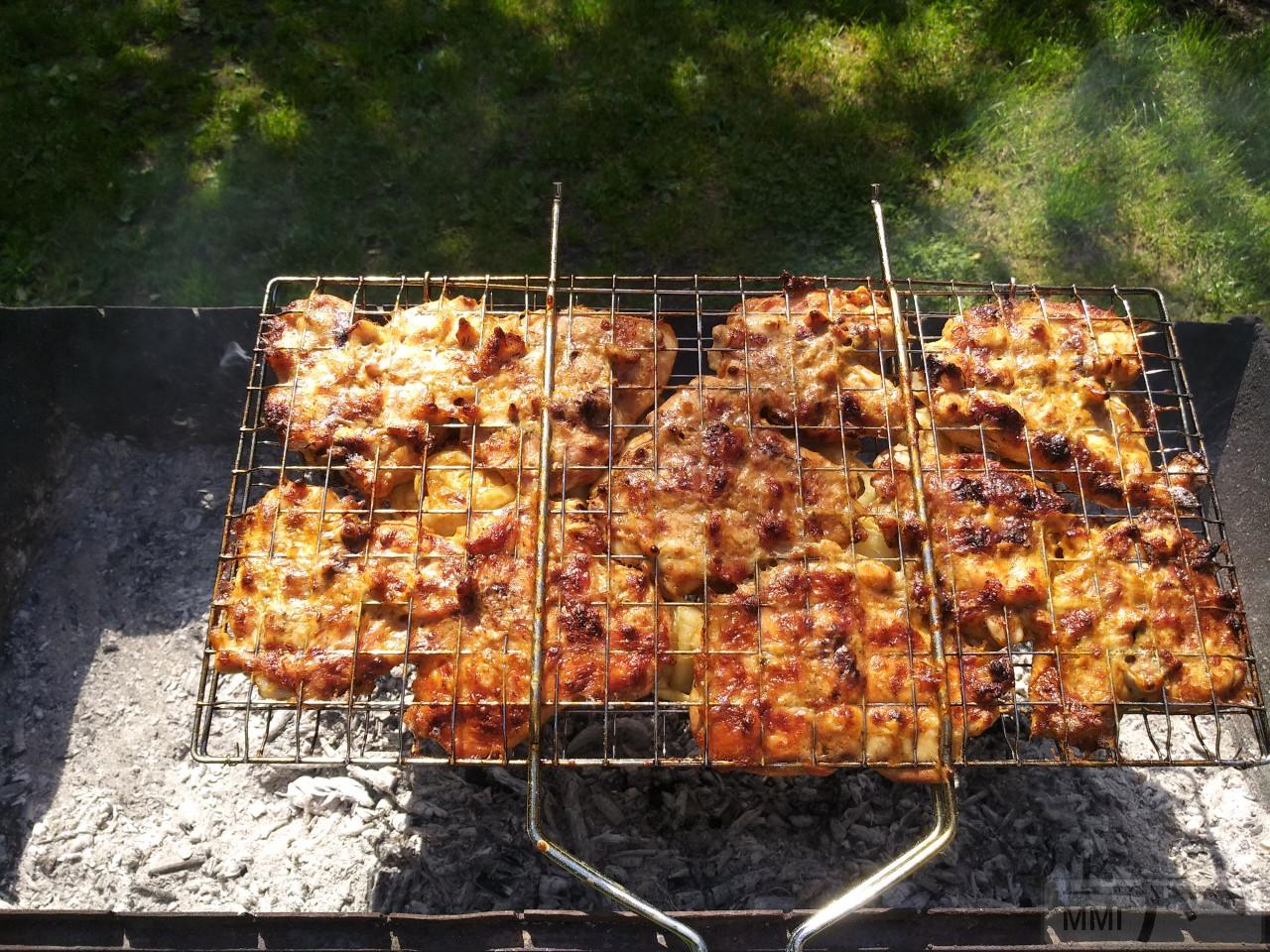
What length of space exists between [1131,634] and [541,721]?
2144 millimetres

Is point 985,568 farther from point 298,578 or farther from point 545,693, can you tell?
point 298,578

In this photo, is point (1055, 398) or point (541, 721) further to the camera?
point (1055, 398)

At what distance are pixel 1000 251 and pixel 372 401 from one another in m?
4.47

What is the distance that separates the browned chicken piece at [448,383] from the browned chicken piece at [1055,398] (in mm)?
1253

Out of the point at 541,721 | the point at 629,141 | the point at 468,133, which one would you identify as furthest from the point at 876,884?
the point at 468,133

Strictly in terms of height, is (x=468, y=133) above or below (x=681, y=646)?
above

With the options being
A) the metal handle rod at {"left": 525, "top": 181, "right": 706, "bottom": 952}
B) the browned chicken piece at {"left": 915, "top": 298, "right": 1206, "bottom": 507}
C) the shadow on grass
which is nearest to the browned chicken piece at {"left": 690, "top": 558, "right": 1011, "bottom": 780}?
the metal handle rod at {"left": 525, "top": 181, "right": 706, "bottom": 952}

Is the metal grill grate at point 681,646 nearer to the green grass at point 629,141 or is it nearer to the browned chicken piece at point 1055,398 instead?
the browned chicken piece at point 1055,398

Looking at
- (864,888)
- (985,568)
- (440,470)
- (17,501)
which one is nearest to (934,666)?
(985,568)

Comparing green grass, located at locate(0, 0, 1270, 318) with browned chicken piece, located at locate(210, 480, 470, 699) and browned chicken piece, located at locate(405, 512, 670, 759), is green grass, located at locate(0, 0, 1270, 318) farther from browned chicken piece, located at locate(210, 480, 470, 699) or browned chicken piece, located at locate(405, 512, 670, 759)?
browned chicken piece, located at locate(405, 512, 670, 759)

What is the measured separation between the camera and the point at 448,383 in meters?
3.58

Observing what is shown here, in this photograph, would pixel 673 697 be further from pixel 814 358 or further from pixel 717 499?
pixel 814 358

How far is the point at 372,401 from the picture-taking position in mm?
3535

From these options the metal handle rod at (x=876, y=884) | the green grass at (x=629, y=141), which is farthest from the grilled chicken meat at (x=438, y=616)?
the green grass at (x=629, y=141)
